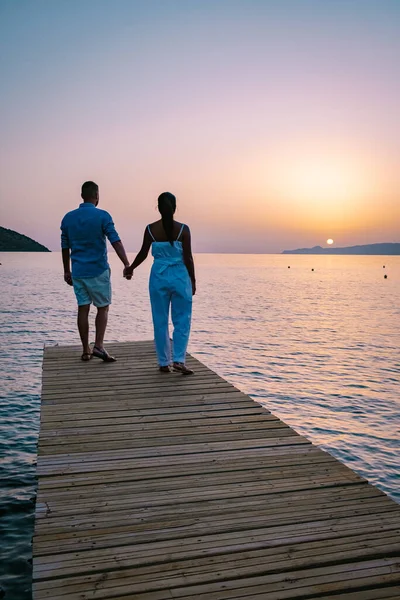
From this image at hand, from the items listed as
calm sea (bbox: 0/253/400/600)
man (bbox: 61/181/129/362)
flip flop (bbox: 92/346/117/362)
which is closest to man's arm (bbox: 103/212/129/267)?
man (bbox: 61/181/129/362)

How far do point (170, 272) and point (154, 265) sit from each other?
0.28m

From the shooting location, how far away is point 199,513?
3.62m

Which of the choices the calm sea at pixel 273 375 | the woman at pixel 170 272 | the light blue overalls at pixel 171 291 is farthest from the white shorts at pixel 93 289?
the calm sea at pixel 273 375

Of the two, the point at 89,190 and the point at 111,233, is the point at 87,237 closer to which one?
the point at 111,233

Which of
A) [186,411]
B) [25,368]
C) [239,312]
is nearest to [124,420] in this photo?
[186,411]

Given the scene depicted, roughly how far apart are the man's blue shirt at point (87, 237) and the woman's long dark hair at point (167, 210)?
1065 millimetres

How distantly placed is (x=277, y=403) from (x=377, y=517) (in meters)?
9.19

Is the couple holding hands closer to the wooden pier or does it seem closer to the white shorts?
the white shorts

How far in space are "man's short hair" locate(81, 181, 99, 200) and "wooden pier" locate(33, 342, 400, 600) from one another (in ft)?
10.8

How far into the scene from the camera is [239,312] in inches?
1454

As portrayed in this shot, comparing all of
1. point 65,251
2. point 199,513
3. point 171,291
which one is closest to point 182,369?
point 171,291

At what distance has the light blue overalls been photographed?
7341 millimetres

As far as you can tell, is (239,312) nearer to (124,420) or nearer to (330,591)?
(124,420)

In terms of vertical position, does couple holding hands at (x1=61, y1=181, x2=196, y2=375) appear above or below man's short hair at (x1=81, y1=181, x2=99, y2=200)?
below
